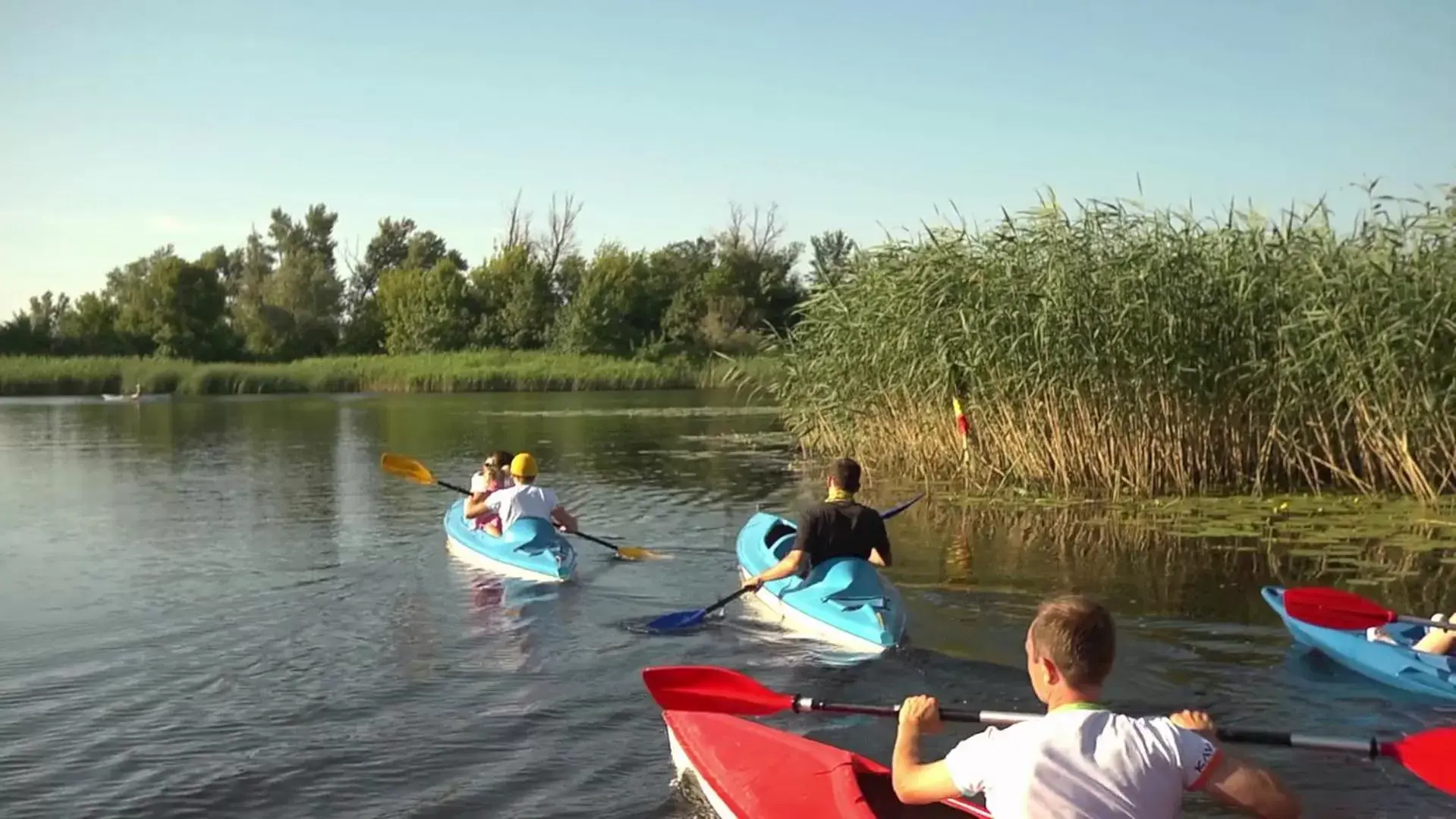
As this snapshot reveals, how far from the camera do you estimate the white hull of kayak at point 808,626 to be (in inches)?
288

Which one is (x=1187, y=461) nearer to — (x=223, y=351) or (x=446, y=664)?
(x=446, y=664)

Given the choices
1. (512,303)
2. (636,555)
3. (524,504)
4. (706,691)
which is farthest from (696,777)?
(512,303)

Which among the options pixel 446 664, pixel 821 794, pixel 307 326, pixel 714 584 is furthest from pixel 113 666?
pixel 307 326

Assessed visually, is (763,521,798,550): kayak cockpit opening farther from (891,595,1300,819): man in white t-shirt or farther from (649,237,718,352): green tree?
(649,237,718,352): green tree

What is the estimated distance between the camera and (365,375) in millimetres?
46469

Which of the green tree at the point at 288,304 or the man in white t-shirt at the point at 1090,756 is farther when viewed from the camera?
the green tree at the point at 288,304

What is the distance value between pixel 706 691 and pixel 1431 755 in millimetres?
2530

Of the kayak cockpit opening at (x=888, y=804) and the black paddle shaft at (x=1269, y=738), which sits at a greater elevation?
the black paddle shaft at (x=1269, y=738)

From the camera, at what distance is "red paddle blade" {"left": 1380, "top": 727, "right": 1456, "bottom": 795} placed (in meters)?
3.90

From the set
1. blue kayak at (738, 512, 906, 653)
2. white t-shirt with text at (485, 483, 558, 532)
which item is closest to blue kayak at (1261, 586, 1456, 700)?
blue kayak at (738, 512, 906, 653)

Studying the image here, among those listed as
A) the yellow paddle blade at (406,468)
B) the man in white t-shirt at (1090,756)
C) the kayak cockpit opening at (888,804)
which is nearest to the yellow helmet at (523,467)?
the yellow paddle blade at (406,468)

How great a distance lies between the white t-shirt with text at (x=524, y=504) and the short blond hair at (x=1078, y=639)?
756 cm

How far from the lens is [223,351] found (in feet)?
184

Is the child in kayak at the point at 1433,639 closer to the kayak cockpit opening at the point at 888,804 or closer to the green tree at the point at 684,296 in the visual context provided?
the kayak cockpit opening at the point at 888,804
